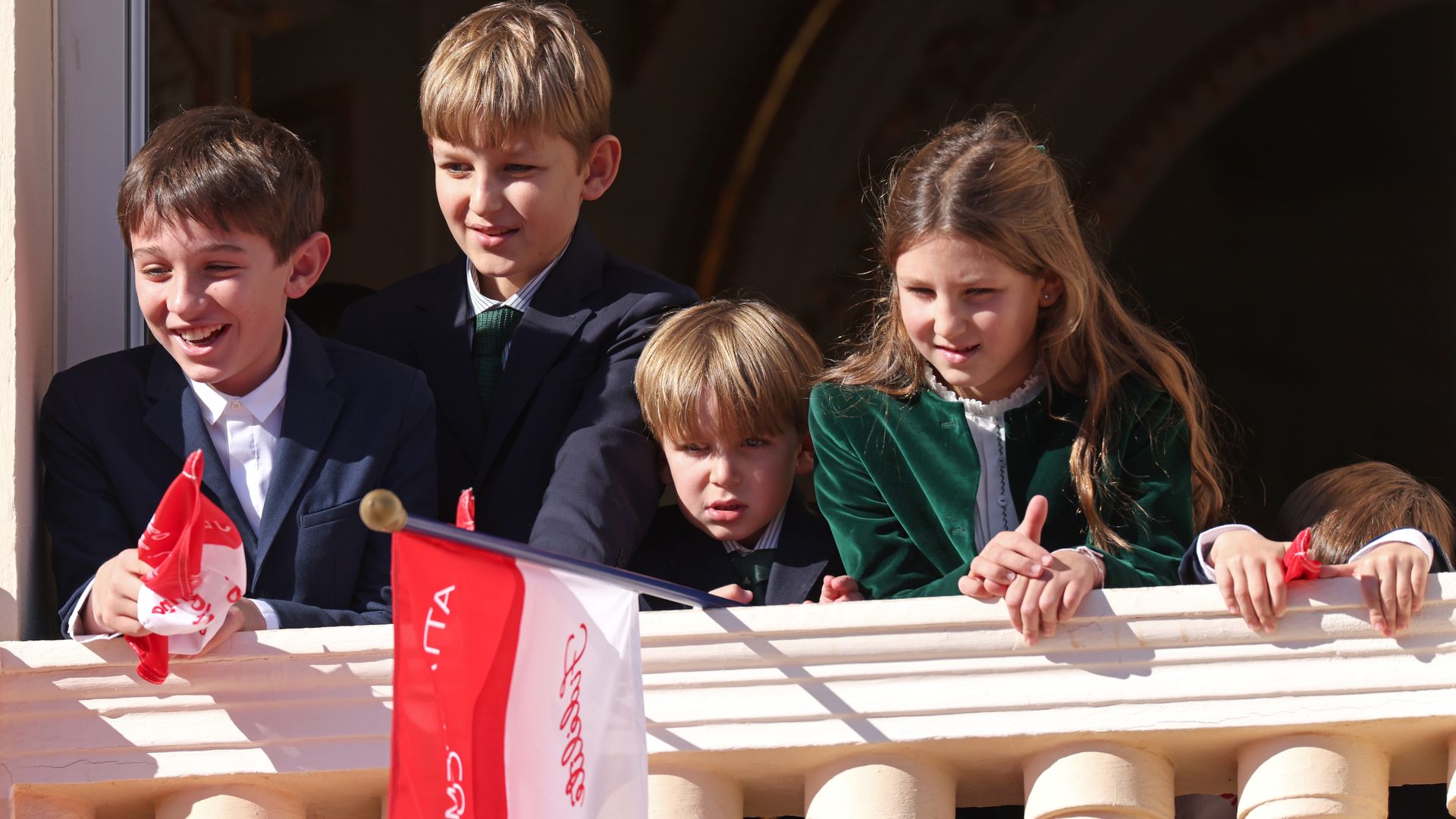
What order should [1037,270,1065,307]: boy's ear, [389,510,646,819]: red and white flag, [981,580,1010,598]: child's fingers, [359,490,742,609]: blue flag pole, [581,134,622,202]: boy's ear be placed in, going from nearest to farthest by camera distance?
[359,490,742,609]: blue flag pole < [389,510,646,819]: red and white flag < [981,580,1010,598]: child's fingers < [1037,270,1065,307]: boy's ear < [581,134,622,202]: boy's ear

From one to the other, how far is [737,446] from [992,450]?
420mm

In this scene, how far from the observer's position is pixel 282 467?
3.12m

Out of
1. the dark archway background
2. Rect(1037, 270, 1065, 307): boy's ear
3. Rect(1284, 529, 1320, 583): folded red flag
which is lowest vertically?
Rect(1284, 529, 1320, 583): folded red flag

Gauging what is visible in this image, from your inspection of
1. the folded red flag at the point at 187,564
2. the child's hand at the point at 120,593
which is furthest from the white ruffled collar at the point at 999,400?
the child's hand at the point at 120,593

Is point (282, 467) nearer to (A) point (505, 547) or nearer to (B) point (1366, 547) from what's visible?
(A) point (505, 547)

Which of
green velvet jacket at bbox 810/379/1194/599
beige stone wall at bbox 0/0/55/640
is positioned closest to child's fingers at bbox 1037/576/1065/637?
green velvet jacket at bbox 810/379/1194/599

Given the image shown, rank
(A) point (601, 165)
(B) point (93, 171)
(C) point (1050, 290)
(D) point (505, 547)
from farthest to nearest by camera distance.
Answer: (A) point (601, 165)
(B) point (93, 171)
(C) point (1050, 290)
(D) point (505, 547)

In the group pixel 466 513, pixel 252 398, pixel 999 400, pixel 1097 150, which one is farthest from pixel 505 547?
pixel 1097 150

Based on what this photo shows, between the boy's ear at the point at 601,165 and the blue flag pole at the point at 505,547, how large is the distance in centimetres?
107

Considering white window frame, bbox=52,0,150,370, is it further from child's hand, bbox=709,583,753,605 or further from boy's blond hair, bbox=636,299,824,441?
child's hand, bbox=709,583,753,605

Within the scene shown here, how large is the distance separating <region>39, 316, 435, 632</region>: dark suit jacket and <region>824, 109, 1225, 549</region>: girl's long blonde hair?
0.70 m

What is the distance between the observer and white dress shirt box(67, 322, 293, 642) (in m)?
3.17

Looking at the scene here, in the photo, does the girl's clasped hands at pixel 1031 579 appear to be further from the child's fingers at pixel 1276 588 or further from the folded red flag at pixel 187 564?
the folded red flag at pixel 187 564

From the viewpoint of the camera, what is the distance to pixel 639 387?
345 centimetres
